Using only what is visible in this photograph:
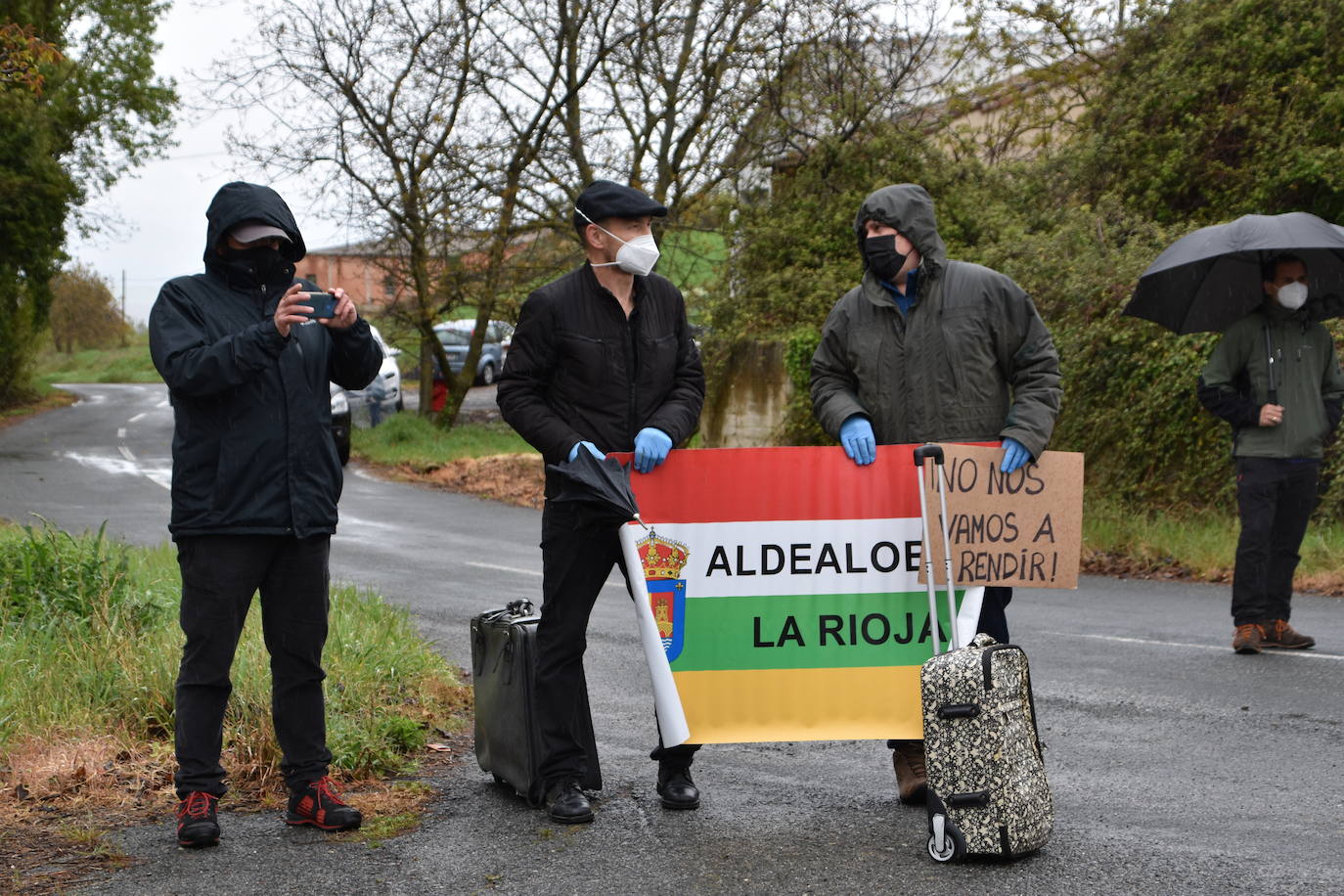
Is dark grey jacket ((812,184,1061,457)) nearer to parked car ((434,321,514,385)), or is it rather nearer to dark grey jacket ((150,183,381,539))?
dark grey jacket ((150,183,381,539))

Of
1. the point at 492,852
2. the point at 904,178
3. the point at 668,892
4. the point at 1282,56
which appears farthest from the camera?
the point at 904,178

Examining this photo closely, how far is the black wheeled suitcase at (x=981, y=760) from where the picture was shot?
433 centimetres

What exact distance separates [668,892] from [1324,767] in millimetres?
2827

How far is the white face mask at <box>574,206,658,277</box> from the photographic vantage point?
5066 mm

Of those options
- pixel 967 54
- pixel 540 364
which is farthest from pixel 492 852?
pixel 967 54

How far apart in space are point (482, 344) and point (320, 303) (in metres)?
22.5

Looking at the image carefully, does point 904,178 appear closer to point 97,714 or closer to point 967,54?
point 967,54

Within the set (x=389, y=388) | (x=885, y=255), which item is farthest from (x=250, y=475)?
(x=389, y=388)

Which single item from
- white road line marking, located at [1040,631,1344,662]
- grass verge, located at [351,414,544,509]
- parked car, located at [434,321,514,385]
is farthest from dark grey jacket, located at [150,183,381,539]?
parked car, located at [434,321,514,385]

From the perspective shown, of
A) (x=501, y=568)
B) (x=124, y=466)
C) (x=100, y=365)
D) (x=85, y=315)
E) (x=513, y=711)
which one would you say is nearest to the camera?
(x=513, y=711)

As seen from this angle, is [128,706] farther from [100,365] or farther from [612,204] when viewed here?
[100,365]

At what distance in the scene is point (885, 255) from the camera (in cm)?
517

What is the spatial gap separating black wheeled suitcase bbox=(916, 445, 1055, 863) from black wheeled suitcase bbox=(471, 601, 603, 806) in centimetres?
133

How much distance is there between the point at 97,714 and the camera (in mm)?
5816
